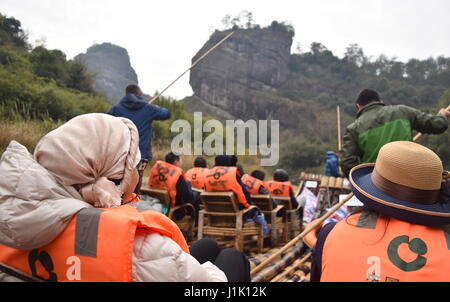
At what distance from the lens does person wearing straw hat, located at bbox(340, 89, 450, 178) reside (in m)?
2.92

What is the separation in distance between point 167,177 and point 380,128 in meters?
2.52

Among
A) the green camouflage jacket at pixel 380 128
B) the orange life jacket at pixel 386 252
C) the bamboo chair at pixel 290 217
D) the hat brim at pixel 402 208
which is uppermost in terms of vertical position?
the green camouflage jacket at pixel 380 128

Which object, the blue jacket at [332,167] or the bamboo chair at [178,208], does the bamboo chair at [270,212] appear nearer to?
the bamboo chair at [178,208]

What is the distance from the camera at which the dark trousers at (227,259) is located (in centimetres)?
175

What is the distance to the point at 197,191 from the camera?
17.6ft

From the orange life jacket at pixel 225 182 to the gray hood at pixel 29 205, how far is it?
3.26 metres

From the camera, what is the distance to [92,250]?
102cm

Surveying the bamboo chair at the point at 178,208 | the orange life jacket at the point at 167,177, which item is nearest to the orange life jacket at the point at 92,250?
the bamboo chair at the point at 178,208

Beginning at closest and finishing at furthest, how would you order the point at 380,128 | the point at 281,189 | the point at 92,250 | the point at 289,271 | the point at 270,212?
1. the point at 92,250
2. the point at 380,128
3. the point at 289,271
4. the point at 270,212
5. the point at 281,189

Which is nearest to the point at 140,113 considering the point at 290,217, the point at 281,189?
the point at 281,189

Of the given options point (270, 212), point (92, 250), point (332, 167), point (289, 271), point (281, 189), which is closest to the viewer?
point (92, 250)

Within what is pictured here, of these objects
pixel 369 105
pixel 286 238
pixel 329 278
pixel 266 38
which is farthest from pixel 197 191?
pixel 266 38

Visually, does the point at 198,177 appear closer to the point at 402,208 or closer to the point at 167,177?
the point at 167,177

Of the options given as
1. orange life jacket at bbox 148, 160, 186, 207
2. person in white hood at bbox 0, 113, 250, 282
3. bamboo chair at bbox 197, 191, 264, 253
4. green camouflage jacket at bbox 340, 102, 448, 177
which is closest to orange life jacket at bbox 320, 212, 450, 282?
person in white hood at bbox 0, 113, 250, 282
